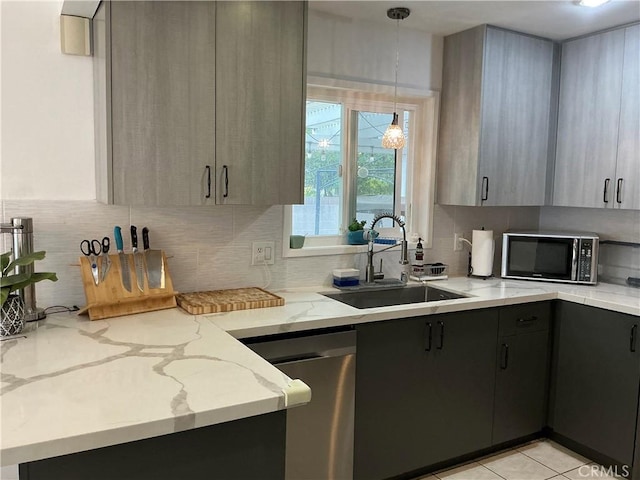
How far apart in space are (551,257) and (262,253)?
5.70ft

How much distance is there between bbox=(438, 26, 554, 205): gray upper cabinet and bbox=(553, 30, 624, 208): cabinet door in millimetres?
107

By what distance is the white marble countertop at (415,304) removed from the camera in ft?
7.31

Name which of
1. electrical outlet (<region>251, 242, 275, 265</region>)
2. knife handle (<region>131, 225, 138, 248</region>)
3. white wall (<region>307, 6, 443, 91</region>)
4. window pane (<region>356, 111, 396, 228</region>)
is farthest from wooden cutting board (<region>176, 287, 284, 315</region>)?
white wall (<region>307, 6, 443, 91</region>)

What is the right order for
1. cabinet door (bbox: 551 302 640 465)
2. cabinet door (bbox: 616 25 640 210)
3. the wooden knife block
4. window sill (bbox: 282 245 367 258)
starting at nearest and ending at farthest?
the wooden knife block → cabinet door (bbox: 551 302 640 465) → window sill (bbox: 282 245 367 258) → cabinet door (bbox: 616 25 640 210)

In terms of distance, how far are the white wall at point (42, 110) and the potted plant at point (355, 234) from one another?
4.59ft

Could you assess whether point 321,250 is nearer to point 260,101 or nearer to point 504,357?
point 260,101

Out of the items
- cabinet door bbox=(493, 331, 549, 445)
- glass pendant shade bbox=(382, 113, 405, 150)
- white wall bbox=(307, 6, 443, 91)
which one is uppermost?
white wall bbox=(307, 6, 443, 91)

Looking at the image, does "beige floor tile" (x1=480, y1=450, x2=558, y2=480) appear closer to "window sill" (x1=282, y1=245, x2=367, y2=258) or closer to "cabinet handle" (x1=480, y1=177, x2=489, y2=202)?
"window sill" (x1=282, y1=245, x2=367, y2=258)

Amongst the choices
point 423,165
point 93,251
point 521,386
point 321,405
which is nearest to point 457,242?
point 423,165

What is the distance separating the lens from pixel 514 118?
329 centimetres

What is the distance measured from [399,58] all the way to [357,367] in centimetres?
181

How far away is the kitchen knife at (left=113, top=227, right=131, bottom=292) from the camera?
2301mm

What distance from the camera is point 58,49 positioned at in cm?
228

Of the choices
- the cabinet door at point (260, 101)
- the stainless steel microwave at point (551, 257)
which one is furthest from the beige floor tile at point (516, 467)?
the cabinet door at point (260, 101)
